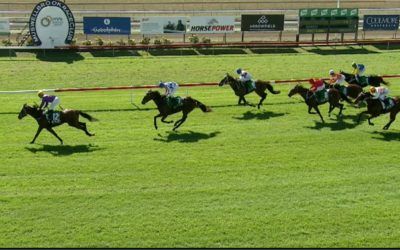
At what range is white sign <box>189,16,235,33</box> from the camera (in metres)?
37.7

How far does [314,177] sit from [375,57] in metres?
23.1

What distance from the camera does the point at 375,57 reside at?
34375 millimetres

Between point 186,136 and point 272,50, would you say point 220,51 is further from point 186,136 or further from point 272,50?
point 186,136

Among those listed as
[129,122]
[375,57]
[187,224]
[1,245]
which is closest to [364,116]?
[129,122]

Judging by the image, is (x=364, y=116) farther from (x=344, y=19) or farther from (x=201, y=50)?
(x=344, y=19)

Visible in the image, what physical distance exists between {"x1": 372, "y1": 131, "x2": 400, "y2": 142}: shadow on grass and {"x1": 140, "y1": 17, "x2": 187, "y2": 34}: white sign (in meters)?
22.4

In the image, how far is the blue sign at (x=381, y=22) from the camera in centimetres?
4025

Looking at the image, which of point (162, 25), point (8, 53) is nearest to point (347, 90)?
point (162, 25)

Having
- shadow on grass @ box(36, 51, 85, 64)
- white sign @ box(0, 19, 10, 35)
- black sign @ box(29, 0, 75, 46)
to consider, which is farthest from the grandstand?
shadow on grass @ box(36, 51, 85, 64)

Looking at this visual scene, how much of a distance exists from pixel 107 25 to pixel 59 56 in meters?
5.12

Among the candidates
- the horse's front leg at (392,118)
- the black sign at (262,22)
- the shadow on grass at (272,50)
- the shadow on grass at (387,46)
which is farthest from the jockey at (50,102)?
the shadow on grass at (387,46)

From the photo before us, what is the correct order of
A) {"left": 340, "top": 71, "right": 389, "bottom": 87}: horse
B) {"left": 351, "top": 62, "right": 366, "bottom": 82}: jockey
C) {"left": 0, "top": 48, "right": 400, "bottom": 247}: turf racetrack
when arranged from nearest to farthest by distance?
{"left": 0, "top": 48, "right": 400, "bottom": 247}: turf racetrack → {"left": 351, "top": 62, "right": 366, "bottom": 82}: jockey → {"left": 340, "top": 71, "right": 389, "bottom": 87}: horse

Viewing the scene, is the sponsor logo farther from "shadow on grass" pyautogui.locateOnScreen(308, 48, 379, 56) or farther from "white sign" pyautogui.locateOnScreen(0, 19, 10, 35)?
"shadow on grass" pyautogui.locateOnScreen(308, 48, 379, 56)

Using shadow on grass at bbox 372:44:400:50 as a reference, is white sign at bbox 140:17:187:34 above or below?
above
